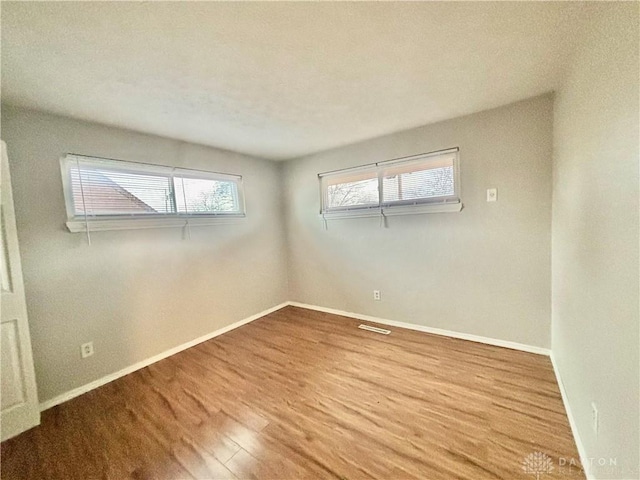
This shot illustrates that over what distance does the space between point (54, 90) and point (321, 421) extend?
2.84 m

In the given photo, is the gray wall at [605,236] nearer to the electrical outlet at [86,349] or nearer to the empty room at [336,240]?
the empty room at [336,240]

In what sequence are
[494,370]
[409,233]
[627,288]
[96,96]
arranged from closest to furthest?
[627,288] < [96,96] < [494,370] < [409,233]

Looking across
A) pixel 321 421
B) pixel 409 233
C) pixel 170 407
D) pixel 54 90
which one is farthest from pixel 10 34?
pixel 409 233

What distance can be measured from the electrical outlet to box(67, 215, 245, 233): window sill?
3.18 ft

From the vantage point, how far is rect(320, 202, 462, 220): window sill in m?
2.62

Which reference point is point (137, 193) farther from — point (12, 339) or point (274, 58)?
point (274, 58)

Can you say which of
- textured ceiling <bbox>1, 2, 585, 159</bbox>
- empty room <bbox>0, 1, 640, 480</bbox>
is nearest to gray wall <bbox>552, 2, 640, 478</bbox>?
empty room <bbox>0, 1, 640, 480</bbox>

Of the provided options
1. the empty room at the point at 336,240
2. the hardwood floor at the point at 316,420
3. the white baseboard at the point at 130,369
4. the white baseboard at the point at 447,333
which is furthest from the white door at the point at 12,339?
the white baseboard at the point at 447,333

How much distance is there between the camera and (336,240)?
3.51 m

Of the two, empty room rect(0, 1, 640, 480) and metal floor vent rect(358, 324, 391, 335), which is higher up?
empty room rect(0, 1, 640, 480)

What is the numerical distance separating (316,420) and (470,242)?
2161 millimetres

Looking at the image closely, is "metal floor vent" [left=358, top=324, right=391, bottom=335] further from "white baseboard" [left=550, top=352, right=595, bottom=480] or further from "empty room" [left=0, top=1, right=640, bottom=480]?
"white baseboard" [left=550, top=352, right=595, bottom=480]

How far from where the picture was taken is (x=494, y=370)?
208cm

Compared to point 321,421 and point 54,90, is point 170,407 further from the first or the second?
point 54,90
